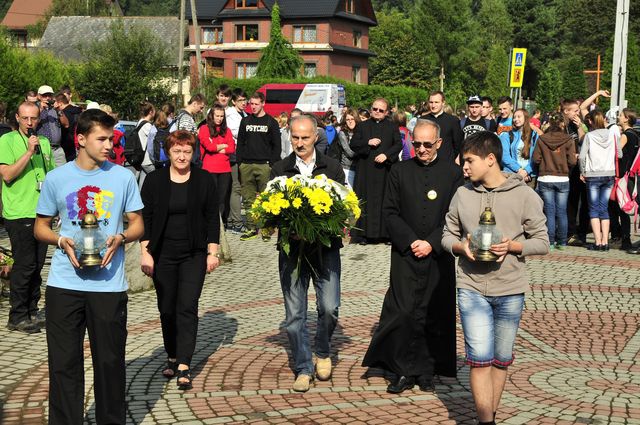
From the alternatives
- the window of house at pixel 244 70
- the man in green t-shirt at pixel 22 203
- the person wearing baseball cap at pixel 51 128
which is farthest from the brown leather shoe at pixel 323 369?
the window of house at pixel 244 70

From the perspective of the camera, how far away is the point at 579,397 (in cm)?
721

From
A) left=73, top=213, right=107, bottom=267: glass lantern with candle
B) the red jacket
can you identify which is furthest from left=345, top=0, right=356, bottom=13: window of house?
left=73, top=213, right=107, bottom=267: glass lantern with candle

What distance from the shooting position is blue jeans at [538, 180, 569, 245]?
15.3m

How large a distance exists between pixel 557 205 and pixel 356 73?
67.2 metres

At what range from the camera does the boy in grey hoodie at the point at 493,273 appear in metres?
5.88

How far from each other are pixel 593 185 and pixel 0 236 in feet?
30.6

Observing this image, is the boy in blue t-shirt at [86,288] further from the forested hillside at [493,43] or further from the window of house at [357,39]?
the window of house at [357,39]

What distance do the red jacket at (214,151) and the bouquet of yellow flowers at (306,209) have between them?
26.7 ft

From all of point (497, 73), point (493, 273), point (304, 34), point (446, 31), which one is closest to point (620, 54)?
point (493, 273)

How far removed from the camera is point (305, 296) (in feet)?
24.7

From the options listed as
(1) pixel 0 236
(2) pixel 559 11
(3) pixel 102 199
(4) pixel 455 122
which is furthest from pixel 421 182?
(2) pixel 559 11

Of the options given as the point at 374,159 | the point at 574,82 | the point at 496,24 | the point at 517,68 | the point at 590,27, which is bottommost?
the point at 374,159

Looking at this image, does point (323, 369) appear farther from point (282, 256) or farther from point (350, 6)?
point (350, 6)

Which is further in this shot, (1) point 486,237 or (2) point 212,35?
(2) point 212,35
